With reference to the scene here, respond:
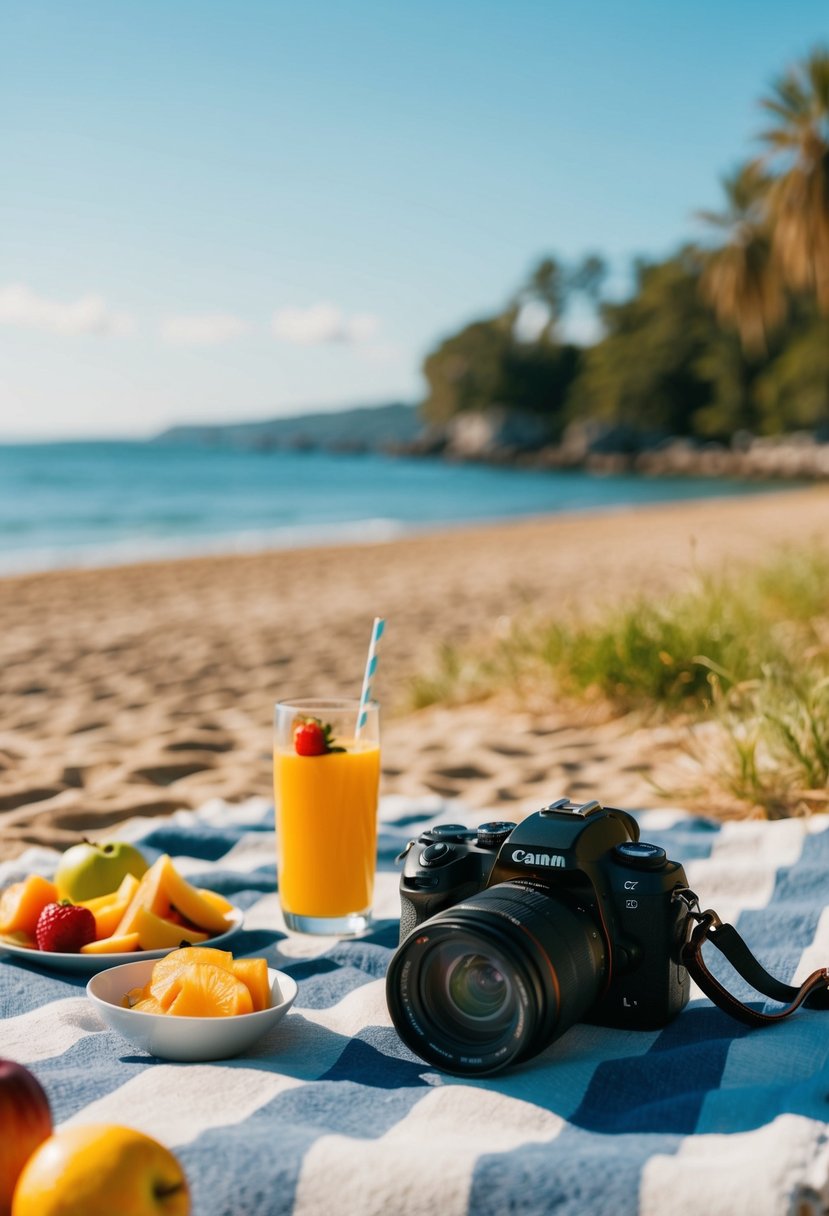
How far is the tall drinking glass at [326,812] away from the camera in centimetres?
241

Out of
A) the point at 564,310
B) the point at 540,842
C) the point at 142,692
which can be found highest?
the point at 564,310

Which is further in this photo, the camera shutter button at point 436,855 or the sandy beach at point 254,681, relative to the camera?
the sandy beach at point 254,681

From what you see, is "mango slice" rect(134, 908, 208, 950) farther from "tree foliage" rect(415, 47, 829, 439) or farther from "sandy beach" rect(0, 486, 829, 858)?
"tree foliage" rect(415, 47, 829, 439)

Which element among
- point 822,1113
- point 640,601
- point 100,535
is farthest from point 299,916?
point 100,535

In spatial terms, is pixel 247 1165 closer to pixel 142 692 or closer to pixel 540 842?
pixel 540 842

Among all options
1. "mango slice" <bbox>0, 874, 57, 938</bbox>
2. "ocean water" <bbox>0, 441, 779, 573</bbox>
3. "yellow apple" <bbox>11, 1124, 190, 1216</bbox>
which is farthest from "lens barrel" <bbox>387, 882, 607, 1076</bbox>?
"ocean water" <bbox>0, 441, 779, 573</bbox>

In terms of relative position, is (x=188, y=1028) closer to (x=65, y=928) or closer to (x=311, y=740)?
(x=65, y=928)

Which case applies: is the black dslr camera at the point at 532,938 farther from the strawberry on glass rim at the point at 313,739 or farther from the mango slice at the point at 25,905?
the mango slice at the point at 25,905

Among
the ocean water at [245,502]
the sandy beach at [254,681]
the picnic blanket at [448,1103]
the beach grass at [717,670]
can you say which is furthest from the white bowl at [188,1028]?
the ocean water at [245,502]

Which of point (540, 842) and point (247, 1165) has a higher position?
point (540, 842)

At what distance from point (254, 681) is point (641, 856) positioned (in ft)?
14.0

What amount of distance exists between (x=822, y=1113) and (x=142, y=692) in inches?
178

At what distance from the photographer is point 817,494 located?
1075 inches

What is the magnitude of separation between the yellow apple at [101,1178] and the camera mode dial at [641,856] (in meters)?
0.81
